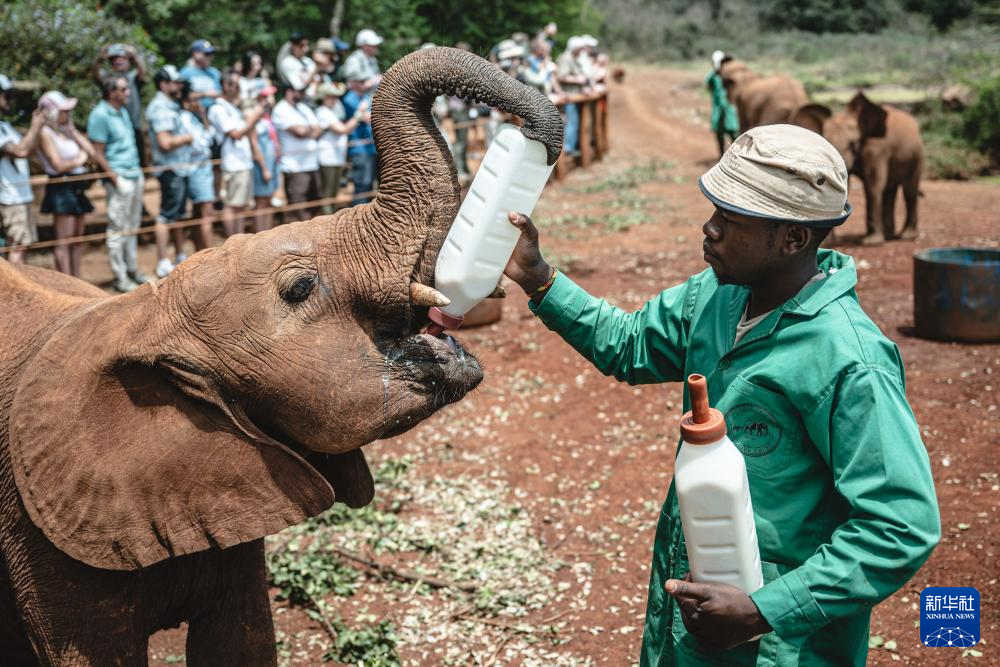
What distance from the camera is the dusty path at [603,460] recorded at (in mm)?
4816

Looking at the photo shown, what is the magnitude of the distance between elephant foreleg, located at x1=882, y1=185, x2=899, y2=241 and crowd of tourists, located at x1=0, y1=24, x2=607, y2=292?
259 inches

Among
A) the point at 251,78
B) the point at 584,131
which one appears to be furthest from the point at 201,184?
the point at 584,131

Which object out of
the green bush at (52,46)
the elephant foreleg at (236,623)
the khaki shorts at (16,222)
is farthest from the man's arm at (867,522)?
the green bush at (52,46)

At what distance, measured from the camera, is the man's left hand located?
2330mm

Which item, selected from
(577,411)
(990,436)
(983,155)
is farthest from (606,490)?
(983,155)

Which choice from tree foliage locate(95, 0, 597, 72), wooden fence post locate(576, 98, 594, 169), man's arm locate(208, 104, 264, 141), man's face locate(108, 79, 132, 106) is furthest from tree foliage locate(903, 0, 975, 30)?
man's face locate(108, 79, 132, 106)

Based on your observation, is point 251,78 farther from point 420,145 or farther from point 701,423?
point 701,423

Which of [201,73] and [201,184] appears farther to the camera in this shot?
[201,73]

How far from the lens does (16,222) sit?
30.2ft

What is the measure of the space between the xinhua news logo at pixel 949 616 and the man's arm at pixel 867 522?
8.37 ft

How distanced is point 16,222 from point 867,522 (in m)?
8.81

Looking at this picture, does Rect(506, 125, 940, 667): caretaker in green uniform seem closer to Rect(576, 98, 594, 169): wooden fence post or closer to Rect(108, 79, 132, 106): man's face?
Rect(108, 79, 132, 106): man's face

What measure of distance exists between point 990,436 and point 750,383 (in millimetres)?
4891

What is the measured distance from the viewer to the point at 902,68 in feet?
115
